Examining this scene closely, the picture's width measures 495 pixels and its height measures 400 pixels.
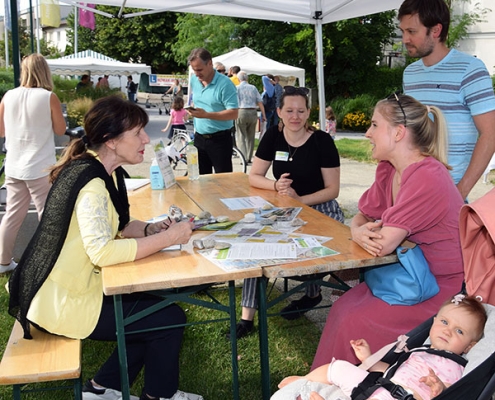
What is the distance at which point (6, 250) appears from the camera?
458 cm

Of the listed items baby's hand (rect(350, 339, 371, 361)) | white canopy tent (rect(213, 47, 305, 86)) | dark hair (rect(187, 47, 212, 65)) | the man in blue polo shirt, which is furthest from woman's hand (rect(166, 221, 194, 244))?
white canopy tent (rect(213, 47, 305, 86))

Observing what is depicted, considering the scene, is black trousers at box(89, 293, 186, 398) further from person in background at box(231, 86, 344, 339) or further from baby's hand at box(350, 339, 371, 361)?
person in background at box(231, 86, 344, 339)

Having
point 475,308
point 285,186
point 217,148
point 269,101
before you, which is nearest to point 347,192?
point 217,148

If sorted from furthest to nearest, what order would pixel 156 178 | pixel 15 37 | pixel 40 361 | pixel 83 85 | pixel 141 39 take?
pixel 141 39 → pixel 83 85 → pixel 15 37 → pixel 156 178 → pixel 40 361

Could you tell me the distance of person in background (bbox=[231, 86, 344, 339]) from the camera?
3656 millimetres

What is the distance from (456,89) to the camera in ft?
10.4

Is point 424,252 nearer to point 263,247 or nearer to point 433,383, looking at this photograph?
point 263,247

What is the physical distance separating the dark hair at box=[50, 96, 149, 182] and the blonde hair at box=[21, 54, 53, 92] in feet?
7.14

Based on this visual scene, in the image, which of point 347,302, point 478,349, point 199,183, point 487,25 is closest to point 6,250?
point 199,183

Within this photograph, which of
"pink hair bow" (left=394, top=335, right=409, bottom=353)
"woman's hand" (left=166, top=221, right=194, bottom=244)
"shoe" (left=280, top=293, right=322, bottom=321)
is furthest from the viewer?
"shoe" (left=280, top=293, right=322, bottom=321)

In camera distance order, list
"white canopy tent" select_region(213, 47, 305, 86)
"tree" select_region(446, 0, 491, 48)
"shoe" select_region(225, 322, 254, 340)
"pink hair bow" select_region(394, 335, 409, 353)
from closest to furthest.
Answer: "pink hair bow" select_region(394, 335, 409, 353)
"shoe" select_region(225, 322, 254, 340)
"white canopy tent" select_region(213, 47, 305, 86)
"tree" select_region(446, 0, 491, 48)

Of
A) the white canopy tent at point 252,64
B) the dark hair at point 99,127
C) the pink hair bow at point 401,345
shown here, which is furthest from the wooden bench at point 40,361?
the white canopy tent at point 252,64

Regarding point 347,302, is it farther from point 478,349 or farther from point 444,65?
point 444,65

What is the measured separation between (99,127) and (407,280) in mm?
1495
